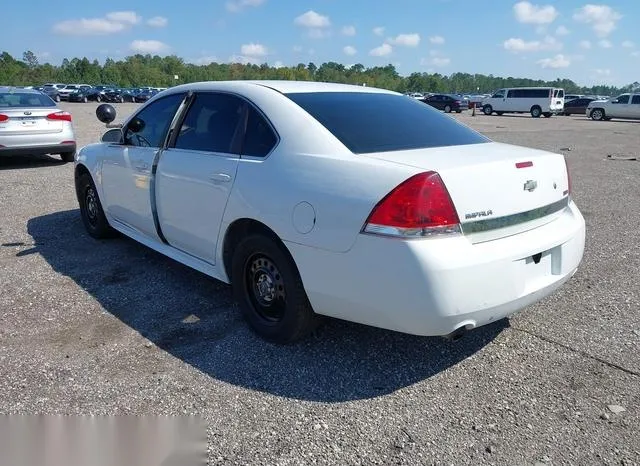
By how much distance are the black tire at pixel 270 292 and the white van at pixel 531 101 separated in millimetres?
41243

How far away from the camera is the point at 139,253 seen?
5.22 meters

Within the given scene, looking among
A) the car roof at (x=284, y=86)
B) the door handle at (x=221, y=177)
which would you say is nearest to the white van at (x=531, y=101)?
the car roof at (x=284, y=86)

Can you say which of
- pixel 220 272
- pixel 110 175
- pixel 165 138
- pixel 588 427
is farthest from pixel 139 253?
pixel 588 427

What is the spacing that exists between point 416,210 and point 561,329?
1.73 metres

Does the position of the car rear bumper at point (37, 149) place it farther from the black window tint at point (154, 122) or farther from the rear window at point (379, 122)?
the rear window at point (379, 122)

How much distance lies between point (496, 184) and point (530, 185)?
32cm

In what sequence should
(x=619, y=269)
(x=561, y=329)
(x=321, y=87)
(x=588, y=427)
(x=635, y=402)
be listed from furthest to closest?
(x=619, y=269) → (x=321, y=87) → (x=561, y=329) → (x=635, y=402) → (x=588, y=427)

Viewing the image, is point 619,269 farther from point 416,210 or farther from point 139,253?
point 139,253

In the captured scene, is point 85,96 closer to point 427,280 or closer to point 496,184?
point 496,184

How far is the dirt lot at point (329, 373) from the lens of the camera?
248 cm

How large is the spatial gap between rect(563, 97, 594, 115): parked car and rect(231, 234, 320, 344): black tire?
44.8m

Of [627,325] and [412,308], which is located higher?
[412,308]

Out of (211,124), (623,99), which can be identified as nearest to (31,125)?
(211,124)

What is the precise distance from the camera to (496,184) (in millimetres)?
2826
